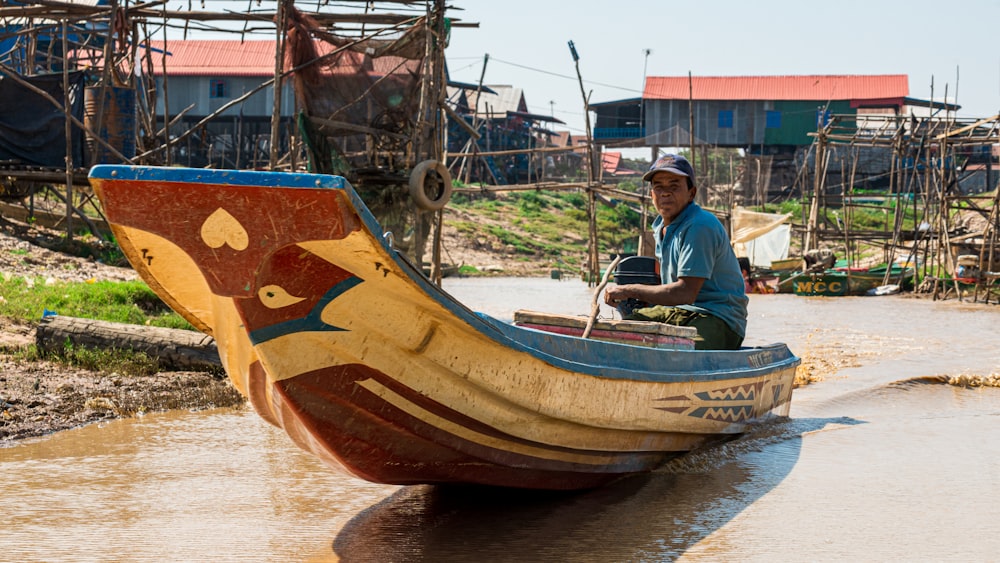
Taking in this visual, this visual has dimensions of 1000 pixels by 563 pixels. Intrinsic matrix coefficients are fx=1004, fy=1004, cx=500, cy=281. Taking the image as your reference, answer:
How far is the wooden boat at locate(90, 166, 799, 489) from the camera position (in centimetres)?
324

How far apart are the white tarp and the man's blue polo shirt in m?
22.1

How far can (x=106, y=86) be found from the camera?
13.6 meters

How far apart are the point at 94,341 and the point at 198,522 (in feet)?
12.0

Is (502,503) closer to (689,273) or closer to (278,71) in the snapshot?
(689,273)

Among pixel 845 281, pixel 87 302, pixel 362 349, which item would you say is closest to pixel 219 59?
pixel 845 281

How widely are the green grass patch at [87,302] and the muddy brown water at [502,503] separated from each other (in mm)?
2629

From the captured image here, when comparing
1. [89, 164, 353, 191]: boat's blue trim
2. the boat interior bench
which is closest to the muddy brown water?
the boat interior bench

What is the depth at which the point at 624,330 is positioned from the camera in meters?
5.29

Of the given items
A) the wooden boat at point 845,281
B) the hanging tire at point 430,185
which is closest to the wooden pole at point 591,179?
the wooden boat at point 845,281

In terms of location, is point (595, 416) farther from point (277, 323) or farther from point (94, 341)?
point (94, 341)

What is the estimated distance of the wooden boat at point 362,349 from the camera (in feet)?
10.6

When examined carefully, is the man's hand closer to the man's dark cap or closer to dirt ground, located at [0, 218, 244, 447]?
the man's dark cap

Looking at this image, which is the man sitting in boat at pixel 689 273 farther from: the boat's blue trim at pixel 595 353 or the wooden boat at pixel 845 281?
the wooden boat at pixel 845 281

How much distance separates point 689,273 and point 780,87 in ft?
118
